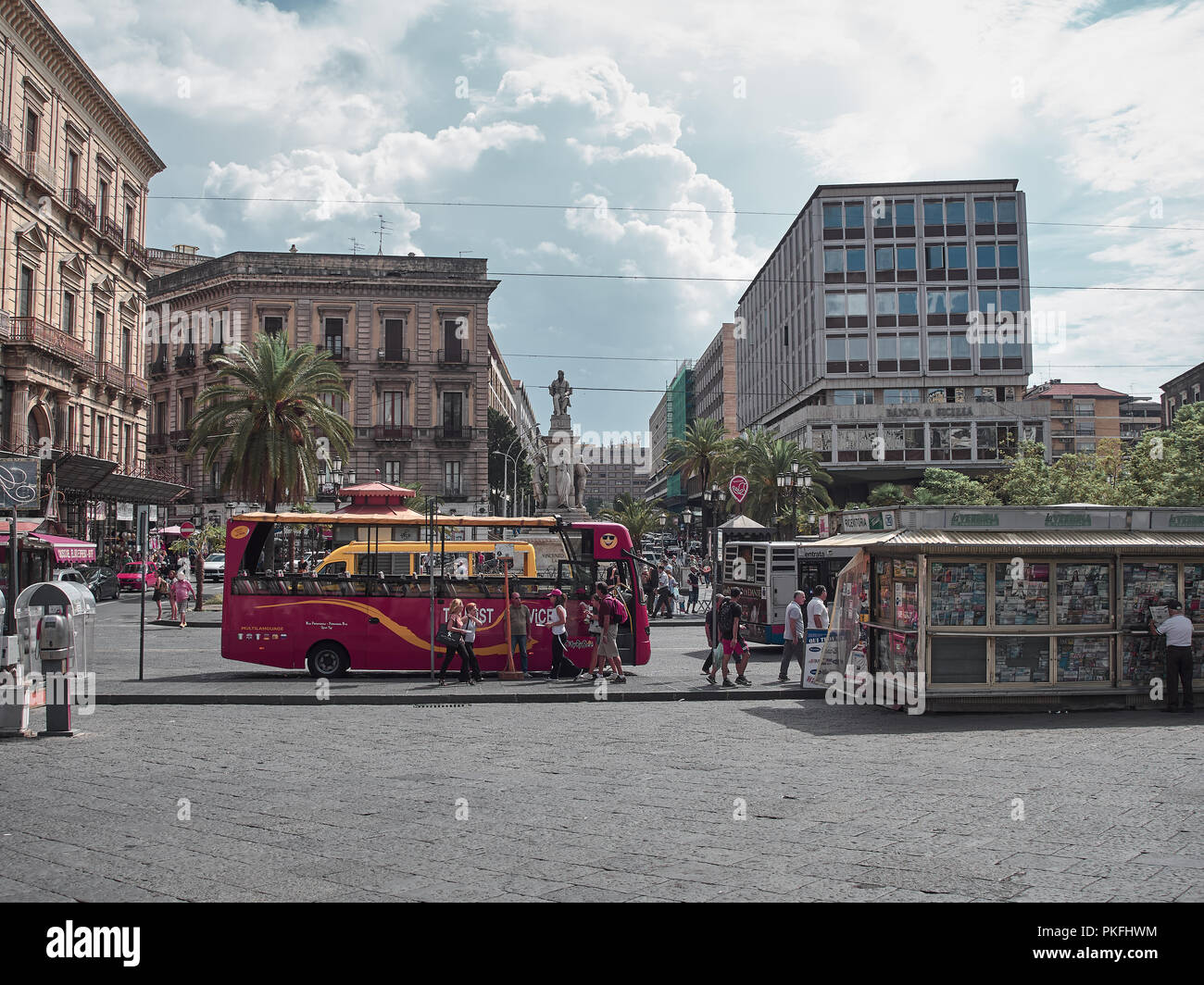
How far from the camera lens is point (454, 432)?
2464 inches

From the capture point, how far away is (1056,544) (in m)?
13.6

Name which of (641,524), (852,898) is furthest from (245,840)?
(641,524)

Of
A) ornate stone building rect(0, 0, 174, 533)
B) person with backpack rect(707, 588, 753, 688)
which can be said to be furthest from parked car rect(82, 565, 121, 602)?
person with backpack rect(707, 588, 753, 688)

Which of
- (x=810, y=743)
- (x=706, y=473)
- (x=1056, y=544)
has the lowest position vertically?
(x=810, y=743)

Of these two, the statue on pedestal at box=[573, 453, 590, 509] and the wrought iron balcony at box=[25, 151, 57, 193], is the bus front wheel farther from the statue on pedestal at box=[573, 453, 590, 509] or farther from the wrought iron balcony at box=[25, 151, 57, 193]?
the wrought iron balcony at box=[25, 151, 57, 193]

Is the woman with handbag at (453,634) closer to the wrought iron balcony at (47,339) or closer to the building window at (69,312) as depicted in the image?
the wrought iron balcony at (47,339)

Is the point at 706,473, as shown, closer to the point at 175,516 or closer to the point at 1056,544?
the point at 175,516

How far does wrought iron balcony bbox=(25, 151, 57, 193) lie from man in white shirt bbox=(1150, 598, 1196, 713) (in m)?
36.0

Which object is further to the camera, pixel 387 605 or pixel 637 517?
pixel 637 517

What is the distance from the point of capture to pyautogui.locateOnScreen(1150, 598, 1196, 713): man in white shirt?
13562 millimetres

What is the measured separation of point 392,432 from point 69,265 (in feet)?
81.7

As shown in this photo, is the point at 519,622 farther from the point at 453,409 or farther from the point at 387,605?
the point at 453,409

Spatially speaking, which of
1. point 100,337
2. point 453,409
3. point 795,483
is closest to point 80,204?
point 100,337

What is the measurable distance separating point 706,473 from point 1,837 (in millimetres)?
59890
